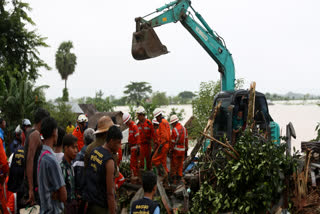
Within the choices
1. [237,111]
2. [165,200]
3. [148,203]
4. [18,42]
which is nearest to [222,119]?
[237,111]

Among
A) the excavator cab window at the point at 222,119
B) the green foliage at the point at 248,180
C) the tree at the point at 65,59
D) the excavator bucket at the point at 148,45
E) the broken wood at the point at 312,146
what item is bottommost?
the green foliage at the point at 248,180

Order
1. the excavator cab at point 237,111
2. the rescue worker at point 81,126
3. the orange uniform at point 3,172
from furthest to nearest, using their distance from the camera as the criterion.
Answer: the excavator cab at point 237,111, the rescue worker at point 81,126, the orange uniform at point 3,172

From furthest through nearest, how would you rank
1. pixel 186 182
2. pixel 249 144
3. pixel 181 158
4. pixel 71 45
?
1. pixel 71 45
2. pixel 181 158
3. pixel 186 182
4. pixel 249 144

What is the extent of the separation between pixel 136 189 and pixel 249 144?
9.50ft

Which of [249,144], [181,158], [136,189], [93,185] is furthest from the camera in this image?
[181,158]

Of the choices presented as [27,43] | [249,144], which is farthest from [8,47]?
[249,144]

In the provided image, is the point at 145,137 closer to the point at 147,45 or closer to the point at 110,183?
the point at 147,45

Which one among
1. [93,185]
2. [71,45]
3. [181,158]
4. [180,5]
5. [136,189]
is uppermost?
[71,45]

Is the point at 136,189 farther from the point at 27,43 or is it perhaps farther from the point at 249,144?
the point at 27,43

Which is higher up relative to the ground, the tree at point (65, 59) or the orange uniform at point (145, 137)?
the tree at point (65, 59)

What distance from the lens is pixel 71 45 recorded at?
50.8 metres

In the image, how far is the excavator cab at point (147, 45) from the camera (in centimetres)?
866

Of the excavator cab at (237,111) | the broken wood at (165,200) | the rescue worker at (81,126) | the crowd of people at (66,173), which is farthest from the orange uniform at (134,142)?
the crowd of people at (66,173)

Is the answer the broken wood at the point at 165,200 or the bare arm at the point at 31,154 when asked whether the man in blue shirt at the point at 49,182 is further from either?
the broken wood at the point at 165,200
